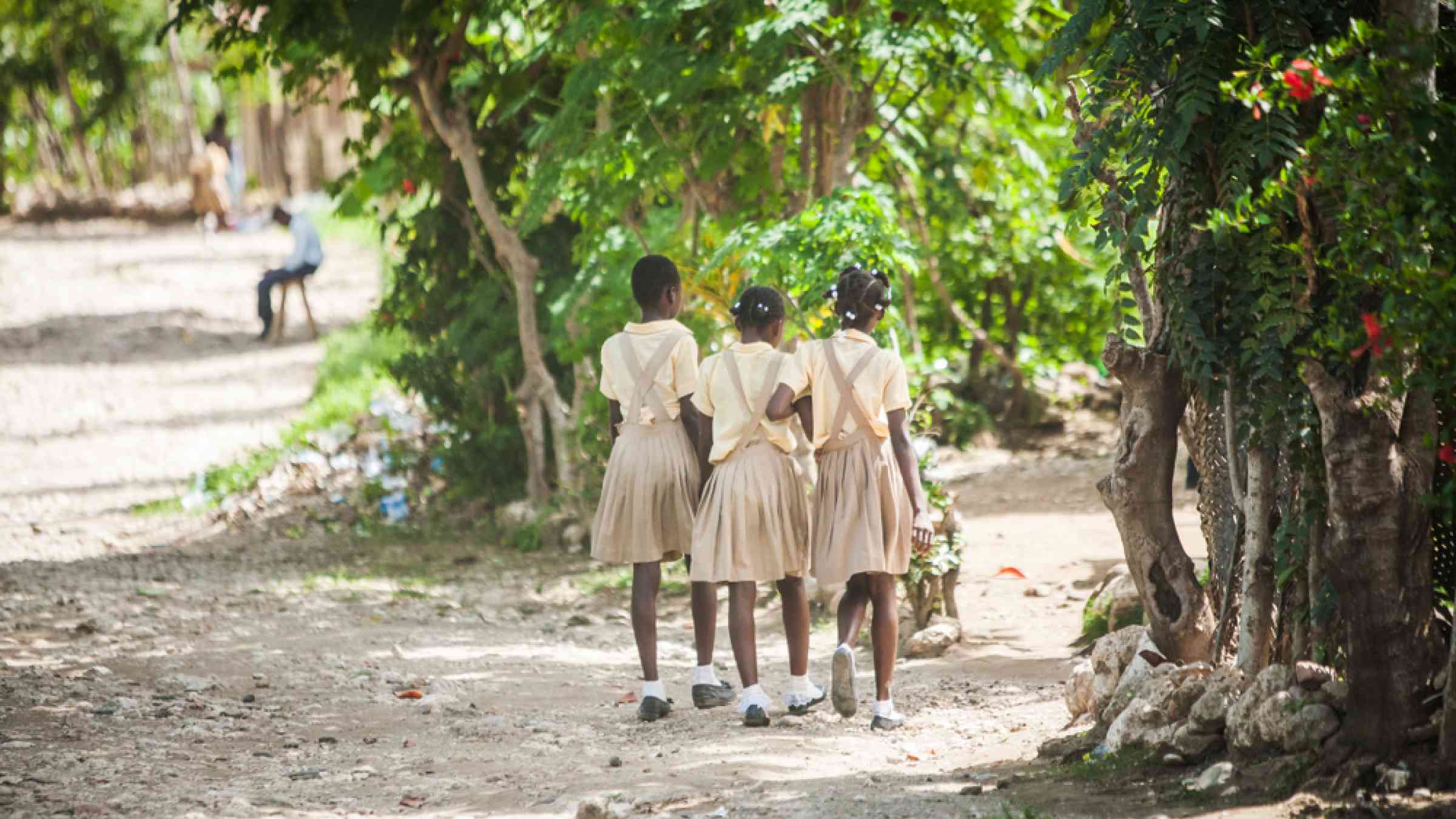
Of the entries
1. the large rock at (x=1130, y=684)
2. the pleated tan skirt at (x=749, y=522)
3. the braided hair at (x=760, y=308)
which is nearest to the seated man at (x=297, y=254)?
the braided hair at (x=760, y=308)

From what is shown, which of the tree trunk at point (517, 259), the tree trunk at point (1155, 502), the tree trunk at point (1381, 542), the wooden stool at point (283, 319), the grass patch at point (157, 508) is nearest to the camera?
the tree trunk at point (1381, 542)

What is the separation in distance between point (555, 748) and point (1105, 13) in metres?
3.41

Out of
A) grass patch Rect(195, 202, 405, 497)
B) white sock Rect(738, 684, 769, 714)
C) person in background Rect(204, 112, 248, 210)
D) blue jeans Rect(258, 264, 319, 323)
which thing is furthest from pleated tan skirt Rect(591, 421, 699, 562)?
person in background Rect(204, 112, 248, 210)

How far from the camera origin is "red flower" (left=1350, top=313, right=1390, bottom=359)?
3.91 m

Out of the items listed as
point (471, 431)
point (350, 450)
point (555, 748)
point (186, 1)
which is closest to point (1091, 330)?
point (471, 431)

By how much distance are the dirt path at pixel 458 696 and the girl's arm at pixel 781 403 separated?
47.7 inches

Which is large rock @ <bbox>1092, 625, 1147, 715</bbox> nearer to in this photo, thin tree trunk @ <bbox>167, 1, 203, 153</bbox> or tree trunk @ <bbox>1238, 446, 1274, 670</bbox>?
tree trunk @ <bbox>1238, 446, 1274, 670</bbox>

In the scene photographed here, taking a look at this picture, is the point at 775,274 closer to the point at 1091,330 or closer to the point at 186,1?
the point at 186,1

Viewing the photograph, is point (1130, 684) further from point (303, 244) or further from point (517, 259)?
point (303, 244)

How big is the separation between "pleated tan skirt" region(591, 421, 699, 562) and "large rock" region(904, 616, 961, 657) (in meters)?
1.69

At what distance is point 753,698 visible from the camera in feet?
19.0

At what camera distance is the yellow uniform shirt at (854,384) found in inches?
226

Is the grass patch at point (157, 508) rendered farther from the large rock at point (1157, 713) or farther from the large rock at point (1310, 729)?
the large rock at point (1310, 729)

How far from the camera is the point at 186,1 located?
31.1 ft
